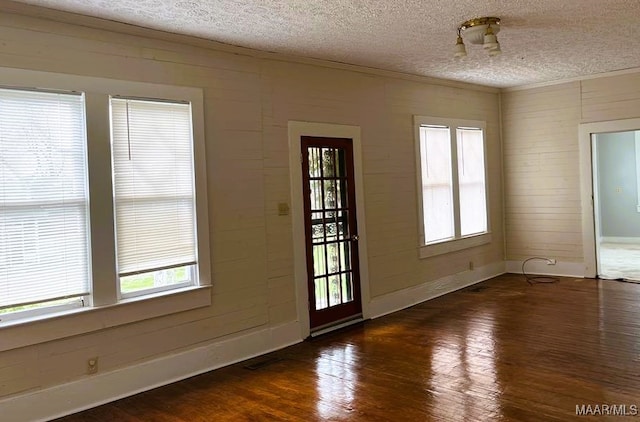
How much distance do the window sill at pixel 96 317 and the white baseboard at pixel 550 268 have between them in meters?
5.43

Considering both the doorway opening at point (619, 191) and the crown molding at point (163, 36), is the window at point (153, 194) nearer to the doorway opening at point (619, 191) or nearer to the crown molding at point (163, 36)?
the crown molding at point (163, 36)

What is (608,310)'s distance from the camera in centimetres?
555

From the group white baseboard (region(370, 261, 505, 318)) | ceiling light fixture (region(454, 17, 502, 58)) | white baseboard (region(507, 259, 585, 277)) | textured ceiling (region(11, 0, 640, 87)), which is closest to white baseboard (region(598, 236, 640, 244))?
white baseboard (region(507, 259, 585, 277))

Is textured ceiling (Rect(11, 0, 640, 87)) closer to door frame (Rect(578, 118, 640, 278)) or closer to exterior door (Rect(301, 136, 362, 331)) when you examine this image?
exterior door (Rect(301, 136, 362, 331))

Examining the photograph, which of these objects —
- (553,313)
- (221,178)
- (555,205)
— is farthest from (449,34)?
(555,205)

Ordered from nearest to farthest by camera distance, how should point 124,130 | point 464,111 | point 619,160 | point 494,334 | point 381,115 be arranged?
point 124,130, point 494,334, point 381,115, point 464,111, point 619,160

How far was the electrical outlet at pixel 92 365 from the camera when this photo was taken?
361cm

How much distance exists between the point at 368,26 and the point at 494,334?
3.02 metres

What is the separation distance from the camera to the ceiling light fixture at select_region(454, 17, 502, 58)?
411 centimetres

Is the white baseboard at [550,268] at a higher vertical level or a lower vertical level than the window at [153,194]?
lower

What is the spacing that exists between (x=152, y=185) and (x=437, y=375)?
8.50 ft

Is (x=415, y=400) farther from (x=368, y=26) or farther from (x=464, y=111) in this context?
(x=464, y=111)

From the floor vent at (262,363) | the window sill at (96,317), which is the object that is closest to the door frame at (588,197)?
the floor vent at (262,363)

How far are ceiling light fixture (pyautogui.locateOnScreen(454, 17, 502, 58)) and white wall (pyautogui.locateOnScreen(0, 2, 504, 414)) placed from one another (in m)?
1.53
